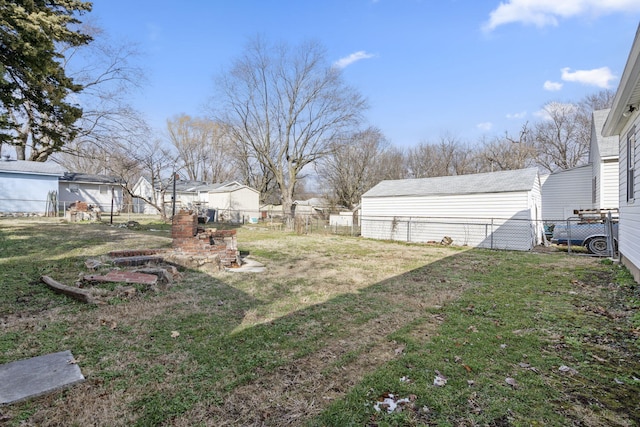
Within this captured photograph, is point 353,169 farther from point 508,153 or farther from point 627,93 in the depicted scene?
point 627,93

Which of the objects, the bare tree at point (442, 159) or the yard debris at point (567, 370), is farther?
the bare tree at point (442, 159)

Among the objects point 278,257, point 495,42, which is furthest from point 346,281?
point 495,42

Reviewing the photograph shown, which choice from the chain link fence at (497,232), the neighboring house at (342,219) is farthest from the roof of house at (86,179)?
the neighboring house at (342,219)

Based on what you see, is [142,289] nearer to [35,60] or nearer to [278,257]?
[278,257]

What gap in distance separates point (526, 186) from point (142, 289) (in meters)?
13.0

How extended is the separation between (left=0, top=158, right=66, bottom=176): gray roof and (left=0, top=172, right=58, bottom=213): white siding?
353mm

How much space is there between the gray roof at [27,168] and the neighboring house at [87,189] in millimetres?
1038

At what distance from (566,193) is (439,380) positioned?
57.1 feet

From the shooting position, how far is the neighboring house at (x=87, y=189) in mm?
23906

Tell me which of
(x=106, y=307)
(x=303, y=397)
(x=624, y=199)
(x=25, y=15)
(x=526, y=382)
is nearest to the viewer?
(x=303, y=397)

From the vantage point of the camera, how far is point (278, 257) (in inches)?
337

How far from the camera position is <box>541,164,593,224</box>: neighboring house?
1496 centimetres

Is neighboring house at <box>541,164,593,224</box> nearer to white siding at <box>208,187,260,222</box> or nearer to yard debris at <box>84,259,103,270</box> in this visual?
yard debris at <box>84,259,103,270</box>

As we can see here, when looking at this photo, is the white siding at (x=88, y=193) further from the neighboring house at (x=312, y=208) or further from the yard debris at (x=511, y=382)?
the yard debris at (x=511, y=382)
